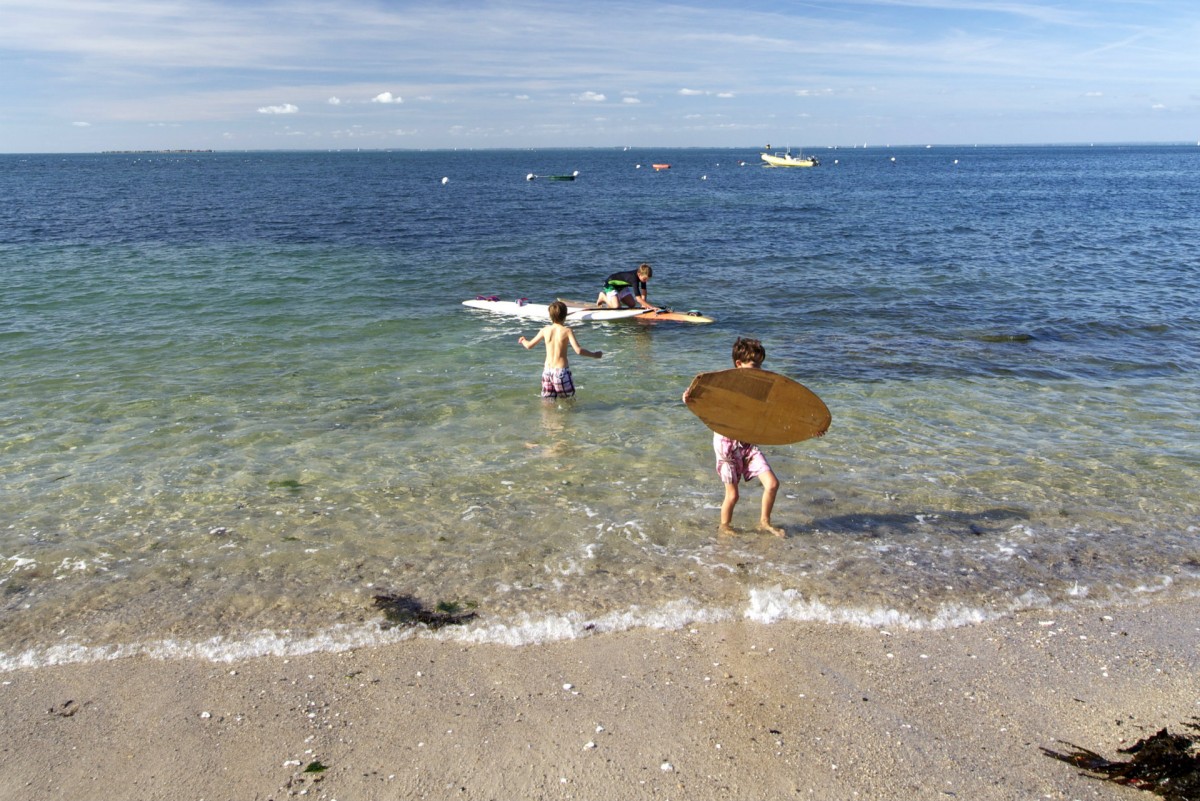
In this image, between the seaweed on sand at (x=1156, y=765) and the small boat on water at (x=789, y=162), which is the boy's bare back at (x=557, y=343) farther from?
the small boat on water at (x=789, y=162)

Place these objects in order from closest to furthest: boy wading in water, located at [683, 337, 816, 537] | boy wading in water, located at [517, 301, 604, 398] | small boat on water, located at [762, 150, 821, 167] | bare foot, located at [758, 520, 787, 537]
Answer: boy wading in water, located at [683, 337, 816, 537] < bare foot, located at [758, 520, 787, 537] < boy wading in water, located at [517, 301, 604, 398] < small boat on water, located at [762, 150, 821, 167]

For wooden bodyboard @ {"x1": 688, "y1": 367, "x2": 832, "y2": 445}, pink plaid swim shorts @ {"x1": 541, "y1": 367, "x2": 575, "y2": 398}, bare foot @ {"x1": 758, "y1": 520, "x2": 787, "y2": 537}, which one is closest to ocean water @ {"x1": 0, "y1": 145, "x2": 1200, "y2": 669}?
bare foot @ {"x1": 758, "y1": 520, "x2": 787, "y2": 537}

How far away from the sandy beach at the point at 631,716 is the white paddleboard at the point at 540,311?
13.5 m

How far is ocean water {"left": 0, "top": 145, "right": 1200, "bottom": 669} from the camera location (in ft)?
23.4

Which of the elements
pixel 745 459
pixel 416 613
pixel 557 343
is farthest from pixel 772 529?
pixel 557 343

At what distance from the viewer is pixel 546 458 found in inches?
421

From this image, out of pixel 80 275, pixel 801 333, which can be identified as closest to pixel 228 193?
pixel 80 275

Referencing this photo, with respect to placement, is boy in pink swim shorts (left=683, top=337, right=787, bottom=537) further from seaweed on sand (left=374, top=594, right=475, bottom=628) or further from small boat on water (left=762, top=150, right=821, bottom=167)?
small boat on water (left=762, top=150, right=821, bottom=167)

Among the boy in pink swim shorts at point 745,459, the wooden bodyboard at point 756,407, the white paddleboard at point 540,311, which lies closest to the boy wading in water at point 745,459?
the boy in pink swim shorts at point 745,459

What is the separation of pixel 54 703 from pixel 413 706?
2.51 meters

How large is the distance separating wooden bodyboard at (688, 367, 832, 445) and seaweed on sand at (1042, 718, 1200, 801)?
359cm

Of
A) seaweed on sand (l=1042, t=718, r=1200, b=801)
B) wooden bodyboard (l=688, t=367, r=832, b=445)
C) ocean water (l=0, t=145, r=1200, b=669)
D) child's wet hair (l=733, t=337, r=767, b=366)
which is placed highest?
child's wet hair (l=733, t=337, r=767, b=366)

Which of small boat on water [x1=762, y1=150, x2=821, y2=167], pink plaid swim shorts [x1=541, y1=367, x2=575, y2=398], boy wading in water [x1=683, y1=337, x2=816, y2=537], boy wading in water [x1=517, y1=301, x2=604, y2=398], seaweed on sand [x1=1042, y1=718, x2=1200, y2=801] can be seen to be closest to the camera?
seaweed on sand [x1=1042, y1=718, x2=1200, y2=801]

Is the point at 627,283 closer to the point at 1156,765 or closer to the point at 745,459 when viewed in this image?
the point at 745,459
